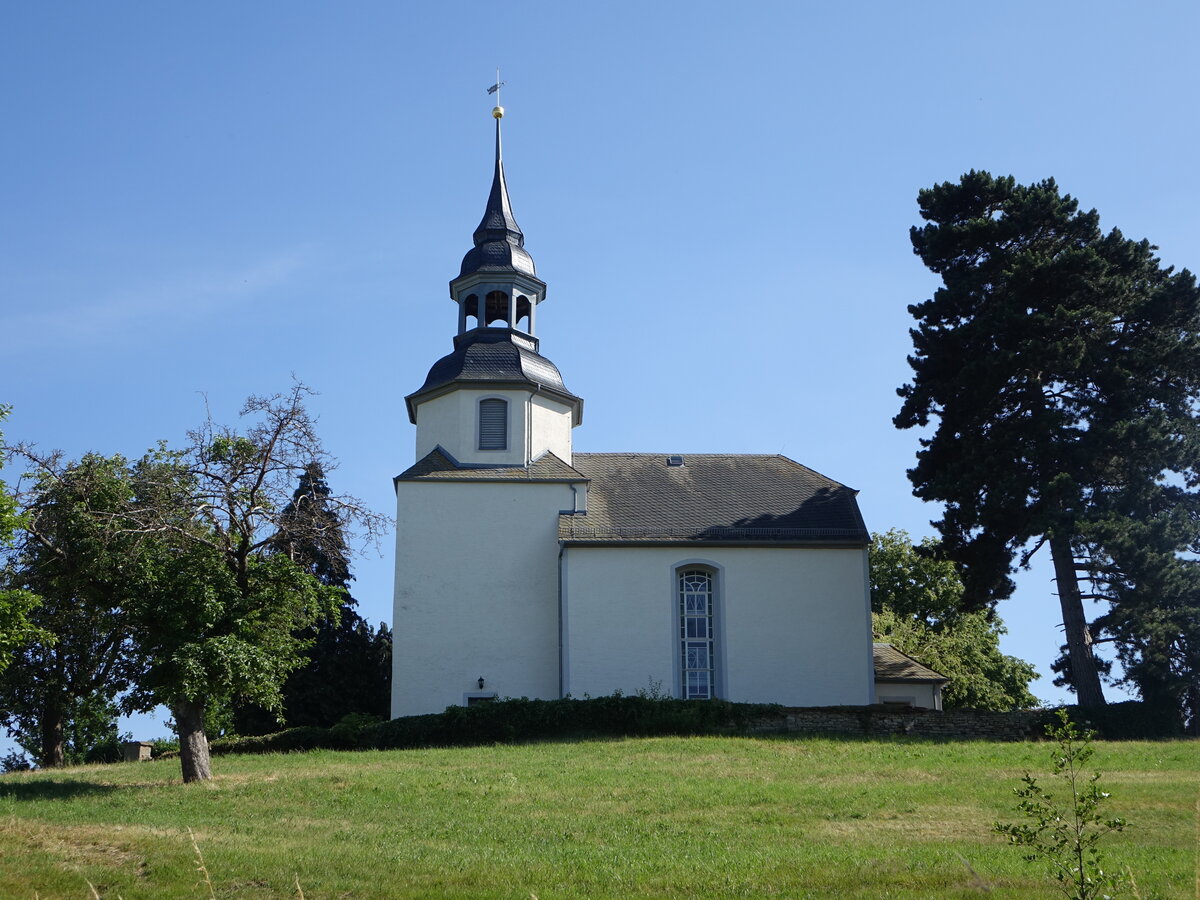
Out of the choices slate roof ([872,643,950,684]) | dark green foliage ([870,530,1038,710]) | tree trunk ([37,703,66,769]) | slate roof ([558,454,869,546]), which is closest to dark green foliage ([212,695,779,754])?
tree trunk ([37,703,66,769])

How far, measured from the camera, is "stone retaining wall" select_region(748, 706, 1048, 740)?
26.2m

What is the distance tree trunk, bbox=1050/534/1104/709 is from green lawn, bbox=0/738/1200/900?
4.84 m

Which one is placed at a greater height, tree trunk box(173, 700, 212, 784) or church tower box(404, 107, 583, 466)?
church tower box(404, 107, 583, 466)

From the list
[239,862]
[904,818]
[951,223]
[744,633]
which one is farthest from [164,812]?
[951,223]

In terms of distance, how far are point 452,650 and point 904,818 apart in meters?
17.2

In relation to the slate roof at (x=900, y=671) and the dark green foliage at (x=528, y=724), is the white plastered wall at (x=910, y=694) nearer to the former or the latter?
the slate roof at (x=900, y=671)

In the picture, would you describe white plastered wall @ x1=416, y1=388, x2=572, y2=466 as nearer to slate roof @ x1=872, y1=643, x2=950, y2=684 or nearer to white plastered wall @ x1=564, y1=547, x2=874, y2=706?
white plastered wall @ x1=564, y1=547, x2=874, y2=706

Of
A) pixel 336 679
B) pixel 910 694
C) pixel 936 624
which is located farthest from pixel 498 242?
pixel 936 624

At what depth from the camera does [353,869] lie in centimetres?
1257

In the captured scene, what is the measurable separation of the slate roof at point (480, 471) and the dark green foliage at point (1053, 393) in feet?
29.5

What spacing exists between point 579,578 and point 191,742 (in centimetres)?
1277

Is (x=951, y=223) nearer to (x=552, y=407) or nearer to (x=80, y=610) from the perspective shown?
(x=552, y=407)

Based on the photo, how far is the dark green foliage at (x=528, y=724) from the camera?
26547mm

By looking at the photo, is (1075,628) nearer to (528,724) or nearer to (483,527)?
(528,724)
